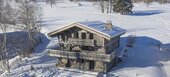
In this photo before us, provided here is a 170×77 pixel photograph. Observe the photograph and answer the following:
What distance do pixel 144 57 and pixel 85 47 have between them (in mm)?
9438

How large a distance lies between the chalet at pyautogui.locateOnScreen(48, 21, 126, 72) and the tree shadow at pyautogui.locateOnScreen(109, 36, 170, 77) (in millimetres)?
2186

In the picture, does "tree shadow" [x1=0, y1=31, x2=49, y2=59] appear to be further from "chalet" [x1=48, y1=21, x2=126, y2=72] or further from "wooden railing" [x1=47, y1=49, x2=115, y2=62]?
"wooden railing" [x1=47, y1=49, x2=115, y2=62]

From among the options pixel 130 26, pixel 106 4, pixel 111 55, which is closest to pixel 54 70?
pixel 111 55

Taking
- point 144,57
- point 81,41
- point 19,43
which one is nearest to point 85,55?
point 81,41

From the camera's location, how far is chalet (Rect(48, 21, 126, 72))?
34.3 metres

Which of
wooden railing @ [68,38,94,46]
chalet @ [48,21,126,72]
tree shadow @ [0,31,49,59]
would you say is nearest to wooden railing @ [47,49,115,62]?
chalet @ [48,21,126,72]

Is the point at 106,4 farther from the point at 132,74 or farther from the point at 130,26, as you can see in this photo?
the point at 132,74

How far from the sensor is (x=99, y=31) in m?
34.2

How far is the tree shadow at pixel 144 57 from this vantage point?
36744mm

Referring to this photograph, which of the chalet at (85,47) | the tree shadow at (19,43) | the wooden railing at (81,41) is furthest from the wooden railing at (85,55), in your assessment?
the tree shadow at (19,43)

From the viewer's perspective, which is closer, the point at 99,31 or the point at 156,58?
the point at 99,31

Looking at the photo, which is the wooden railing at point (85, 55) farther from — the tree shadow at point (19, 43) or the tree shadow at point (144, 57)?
the tree shadow at point (19, 43)

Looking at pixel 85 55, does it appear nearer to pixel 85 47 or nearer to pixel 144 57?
pixel 85 47

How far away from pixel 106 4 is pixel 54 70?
234ft
